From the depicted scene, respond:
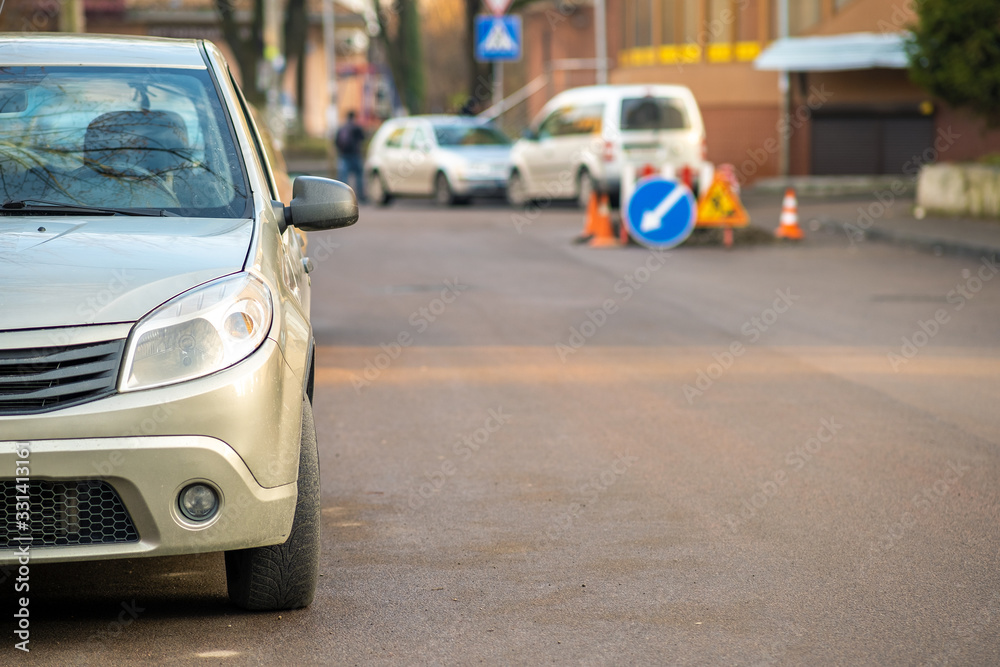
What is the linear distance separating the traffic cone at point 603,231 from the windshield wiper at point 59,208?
13.6 metres

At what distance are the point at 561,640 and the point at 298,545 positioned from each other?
821 millimetres

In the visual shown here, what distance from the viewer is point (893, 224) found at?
19.4 meters

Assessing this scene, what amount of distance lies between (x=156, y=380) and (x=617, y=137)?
1918cm

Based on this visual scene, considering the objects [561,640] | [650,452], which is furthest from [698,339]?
[561,640]

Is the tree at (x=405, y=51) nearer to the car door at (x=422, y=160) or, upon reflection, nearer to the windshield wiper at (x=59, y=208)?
the car door at (x=422, y=160)

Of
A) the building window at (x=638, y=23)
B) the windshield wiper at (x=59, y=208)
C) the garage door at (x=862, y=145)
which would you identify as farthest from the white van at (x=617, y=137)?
the windshield wiper at (x=59, y=208)

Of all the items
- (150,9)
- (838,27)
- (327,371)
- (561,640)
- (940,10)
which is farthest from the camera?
(150,9)

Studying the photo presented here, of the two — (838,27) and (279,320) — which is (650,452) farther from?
(838,27)

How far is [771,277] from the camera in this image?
48.1 feet

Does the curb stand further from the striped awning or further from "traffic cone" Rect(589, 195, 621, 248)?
the striped awning

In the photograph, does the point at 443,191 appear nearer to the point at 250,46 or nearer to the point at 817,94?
the point at 817,94

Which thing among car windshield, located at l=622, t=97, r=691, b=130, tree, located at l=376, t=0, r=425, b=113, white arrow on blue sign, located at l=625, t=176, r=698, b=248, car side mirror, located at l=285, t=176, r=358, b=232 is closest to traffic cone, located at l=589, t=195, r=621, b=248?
white arrow on blue sign, located at l=625, t=176, r=698, b=248

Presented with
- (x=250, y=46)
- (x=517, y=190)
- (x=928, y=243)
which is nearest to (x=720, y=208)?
(x=928, y=243)

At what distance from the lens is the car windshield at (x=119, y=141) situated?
4.77 m
